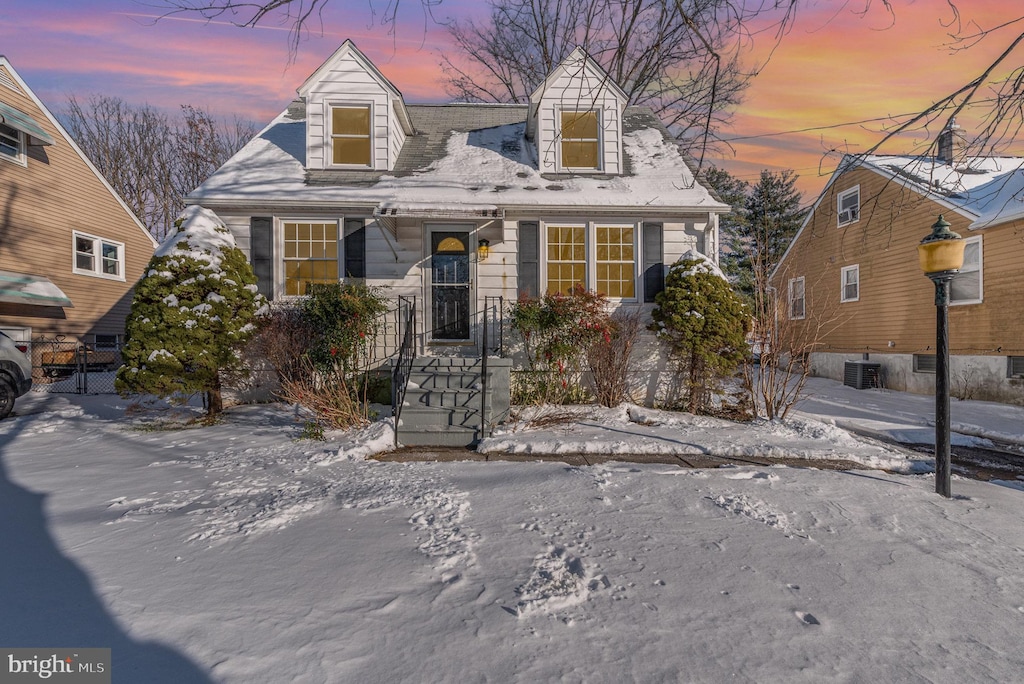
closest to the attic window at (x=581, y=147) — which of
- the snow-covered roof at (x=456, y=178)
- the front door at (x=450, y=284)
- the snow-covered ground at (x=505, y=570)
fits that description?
the snow-covered roof at (x=456, y=178)

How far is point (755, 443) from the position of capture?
529cm

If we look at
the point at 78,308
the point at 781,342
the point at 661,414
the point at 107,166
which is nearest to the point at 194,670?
the point at 661,414

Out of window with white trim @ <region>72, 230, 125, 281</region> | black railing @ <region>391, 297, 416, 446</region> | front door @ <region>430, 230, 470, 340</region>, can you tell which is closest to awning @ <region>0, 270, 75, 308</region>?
window with white trim @ <region>72, 230, 125, 281</region>

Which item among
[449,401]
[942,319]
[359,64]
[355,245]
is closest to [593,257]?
[449,401]

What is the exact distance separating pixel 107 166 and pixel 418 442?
26565 mm

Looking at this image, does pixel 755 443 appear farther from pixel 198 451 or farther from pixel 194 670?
pixel 198 451

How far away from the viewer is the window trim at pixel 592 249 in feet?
26.7

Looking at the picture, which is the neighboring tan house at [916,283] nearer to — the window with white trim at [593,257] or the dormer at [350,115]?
the window with white trim at [593,257]

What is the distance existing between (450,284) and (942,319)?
6.71 meters

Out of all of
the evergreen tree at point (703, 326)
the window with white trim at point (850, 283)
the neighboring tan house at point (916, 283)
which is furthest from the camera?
the window with white trim at point (850, 283)

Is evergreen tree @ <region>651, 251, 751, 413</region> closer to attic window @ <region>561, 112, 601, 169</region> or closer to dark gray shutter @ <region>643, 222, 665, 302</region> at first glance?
dark gray shutter @ <region>643, 222, 665, 302</region>

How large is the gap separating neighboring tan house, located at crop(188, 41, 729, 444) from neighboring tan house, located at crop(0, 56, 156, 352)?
7644 millimetres

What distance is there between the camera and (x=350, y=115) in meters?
8.61

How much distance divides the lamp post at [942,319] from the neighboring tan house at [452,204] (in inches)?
165
